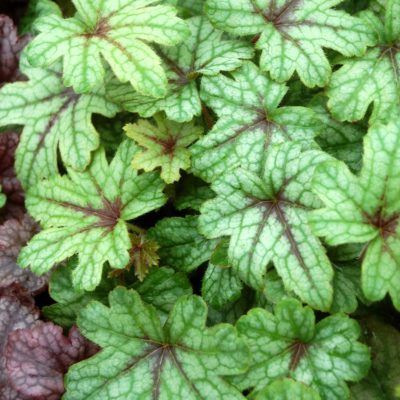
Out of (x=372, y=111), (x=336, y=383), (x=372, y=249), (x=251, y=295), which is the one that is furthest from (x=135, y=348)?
(x=372, y=111)

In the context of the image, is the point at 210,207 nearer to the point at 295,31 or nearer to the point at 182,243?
the point at 182,243

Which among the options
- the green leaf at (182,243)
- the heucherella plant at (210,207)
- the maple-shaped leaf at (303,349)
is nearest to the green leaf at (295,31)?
the heucherella plant at (210,207)

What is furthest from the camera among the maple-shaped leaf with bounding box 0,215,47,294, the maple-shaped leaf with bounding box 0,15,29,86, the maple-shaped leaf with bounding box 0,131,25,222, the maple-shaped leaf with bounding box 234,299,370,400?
the maple-shaped leaf with bounding box 0,15,29,86

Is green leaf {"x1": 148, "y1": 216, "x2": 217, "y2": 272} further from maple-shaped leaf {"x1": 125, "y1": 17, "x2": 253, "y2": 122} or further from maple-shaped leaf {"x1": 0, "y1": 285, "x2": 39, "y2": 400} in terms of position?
maple-shaped leaf {"x1": 0, "y1": 285, "x2": 39, "y2": 400}

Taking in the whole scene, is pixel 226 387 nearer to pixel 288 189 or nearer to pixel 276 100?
pixel 288 189

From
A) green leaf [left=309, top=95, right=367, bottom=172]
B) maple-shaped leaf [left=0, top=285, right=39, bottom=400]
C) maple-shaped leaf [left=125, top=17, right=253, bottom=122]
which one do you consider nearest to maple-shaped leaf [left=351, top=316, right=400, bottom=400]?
green leaf [left=309, top=95, right=367, bottom=172]

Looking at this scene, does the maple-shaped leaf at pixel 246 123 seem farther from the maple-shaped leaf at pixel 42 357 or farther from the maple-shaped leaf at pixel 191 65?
the maple-shaped leaf at pixel 42 357
